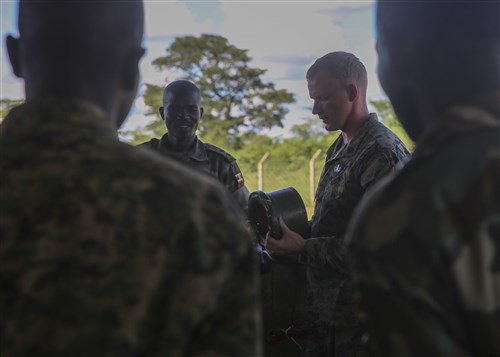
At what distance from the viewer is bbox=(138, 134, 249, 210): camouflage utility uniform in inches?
170

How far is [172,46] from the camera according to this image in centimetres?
2427

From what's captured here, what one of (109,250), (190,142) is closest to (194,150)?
(190,142)

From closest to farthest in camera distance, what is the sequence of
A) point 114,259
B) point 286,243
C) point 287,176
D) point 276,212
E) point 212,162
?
point 114,259 < point 286,243 < point 276,212 < point 212,162 < point 287,176

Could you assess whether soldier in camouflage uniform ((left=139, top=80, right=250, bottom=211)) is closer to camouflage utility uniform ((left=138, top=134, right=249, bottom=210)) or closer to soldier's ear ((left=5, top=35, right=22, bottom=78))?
camouflage utility uniform ((left=138, top=134, right=249, bottom=210))

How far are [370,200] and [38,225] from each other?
23.3 inches

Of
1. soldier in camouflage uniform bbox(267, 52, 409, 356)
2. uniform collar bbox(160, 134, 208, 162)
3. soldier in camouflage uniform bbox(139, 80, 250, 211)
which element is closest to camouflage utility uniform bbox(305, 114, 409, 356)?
soldier in camouflage uniform bbox(267, 52, 409, 356)

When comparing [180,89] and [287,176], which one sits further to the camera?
[287,176]

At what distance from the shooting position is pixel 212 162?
4402 millimetres

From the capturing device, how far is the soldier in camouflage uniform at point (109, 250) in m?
1.04

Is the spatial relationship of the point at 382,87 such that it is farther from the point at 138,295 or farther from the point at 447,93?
the point at 138,295

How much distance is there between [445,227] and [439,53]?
1.22ft

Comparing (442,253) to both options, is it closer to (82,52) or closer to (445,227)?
(445,227)

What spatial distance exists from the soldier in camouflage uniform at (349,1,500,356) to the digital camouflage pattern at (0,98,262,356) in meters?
0.23

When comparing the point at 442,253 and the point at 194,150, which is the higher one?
the point at 194,150
